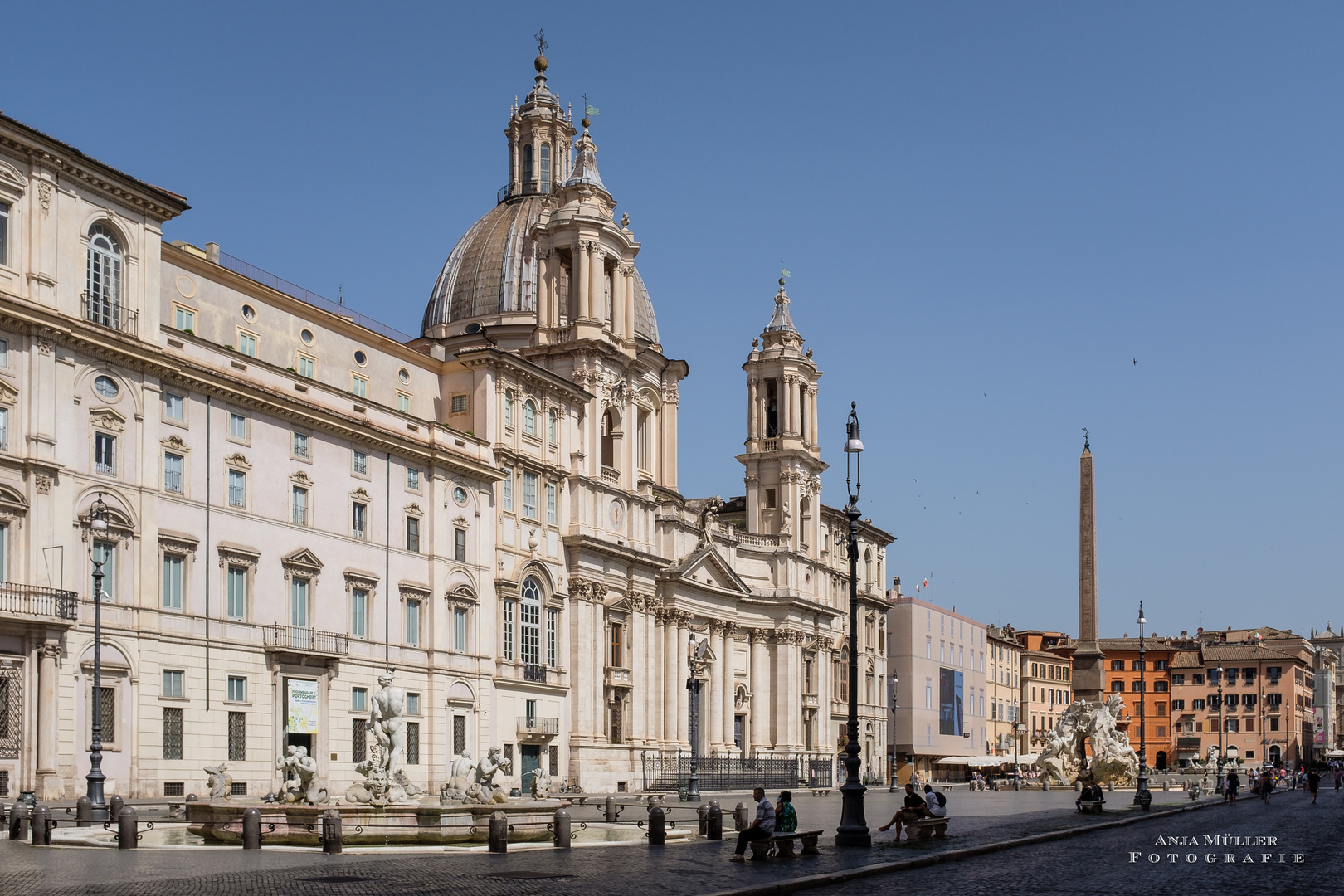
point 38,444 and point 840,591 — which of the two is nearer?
point 38,444

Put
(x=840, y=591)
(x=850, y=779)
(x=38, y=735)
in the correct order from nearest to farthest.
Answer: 1. (x=850, y=779)
2. (x=38, y=735)
3. (x=840, y=591)

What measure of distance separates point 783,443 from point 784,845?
203 feet

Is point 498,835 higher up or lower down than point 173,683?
lower down

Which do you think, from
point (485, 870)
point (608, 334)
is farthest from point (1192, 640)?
point (485, 870)

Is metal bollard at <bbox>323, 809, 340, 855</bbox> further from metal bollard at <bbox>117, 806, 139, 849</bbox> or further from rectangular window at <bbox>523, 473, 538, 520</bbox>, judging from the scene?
rectangular window at <bbox>523, 473, 538, 520</bbox>

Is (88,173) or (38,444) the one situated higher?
(88,173)

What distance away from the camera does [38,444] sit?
3766 centimetres

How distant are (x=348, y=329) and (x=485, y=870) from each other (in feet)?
114

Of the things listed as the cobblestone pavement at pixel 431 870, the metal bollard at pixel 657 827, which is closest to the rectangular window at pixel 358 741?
the cobblestone pavement at pixel 431 870

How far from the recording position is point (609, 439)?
69.9m

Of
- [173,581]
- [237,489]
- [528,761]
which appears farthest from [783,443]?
[173,581]

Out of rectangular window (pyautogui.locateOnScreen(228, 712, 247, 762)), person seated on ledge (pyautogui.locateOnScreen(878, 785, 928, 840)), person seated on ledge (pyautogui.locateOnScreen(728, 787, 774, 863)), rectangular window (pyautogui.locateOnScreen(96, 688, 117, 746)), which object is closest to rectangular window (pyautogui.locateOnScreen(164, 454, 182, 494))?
rectangular window (pyautogui.locateOnScreen(96, 688, 117, 746))

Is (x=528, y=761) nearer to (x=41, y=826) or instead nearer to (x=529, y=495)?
(x=529, y=495)

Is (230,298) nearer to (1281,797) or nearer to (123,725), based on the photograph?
(123,725)
